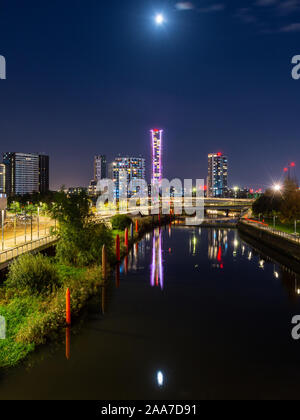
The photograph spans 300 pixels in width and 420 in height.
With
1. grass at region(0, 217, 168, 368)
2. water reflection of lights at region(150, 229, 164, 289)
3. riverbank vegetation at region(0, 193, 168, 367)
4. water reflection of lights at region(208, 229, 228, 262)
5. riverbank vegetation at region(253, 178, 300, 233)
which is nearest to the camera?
grass at region(0, 217, 168, 368)

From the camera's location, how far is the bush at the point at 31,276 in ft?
57.2

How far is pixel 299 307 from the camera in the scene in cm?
2006

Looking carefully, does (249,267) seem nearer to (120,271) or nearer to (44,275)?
(120,271)

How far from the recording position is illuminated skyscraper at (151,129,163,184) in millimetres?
138300

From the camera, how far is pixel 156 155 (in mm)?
141625

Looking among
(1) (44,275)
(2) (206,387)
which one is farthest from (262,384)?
(1) (44,275)

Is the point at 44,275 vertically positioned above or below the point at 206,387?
above

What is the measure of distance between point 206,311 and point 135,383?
8072 mm

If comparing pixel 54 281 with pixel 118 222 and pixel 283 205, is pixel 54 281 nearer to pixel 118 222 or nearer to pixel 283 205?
pixel 118 222

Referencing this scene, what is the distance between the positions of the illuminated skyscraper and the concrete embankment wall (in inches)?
3273

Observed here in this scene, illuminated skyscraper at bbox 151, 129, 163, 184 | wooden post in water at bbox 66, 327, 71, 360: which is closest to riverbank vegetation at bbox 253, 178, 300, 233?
wooden post in water at bbox 66, 327, 71, 360

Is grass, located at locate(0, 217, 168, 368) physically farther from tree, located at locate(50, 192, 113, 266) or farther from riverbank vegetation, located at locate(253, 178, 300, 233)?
riverbank vegetation, located at locate(253, 178, 300, 233)

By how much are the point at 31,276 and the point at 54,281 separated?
163cm
